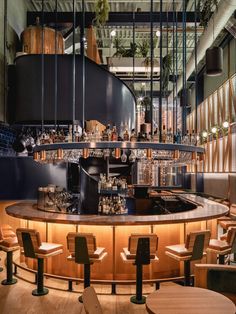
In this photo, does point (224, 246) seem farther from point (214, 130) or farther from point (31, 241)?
point (214, 130)

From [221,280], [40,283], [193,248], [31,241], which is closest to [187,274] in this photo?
[193,248]

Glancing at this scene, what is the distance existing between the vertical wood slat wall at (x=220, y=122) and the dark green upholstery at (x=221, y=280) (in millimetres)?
5471

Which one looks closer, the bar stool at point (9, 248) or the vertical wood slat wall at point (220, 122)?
the bar stool at point (9, 248)

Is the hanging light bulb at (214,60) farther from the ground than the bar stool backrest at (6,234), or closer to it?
farther from the ground

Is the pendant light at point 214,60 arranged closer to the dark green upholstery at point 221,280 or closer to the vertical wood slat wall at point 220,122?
the vertical wood slat wall at point 220,122

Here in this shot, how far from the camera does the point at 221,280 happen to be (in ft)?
12.8

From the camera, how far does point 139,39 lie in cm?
1174

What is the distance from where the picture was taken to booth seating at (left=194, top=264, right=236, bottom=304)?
3.85 m

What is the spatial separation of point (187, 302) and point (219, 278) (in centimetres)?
109

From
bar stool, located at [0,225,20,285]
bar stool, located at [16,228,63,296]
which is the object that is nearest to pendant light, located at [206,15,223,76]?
bar stool, located at [16,228,63,296]

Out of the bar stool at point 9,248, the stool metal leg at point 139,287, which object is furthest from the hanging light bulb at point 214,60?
the bar stool at point 9,248

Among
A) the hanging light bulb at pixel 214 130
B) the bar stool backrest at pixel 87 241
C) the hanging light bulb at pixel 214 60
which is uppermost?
the hanging light bulb at pixel 214 60

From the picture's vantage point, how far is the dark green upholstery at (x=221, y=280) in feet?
12.6

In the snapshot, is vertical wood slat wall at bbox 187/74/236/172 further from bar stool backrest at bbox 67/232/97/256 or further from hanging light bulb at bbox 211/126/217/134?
bar stool backrest at bbox 67/232/97/256
